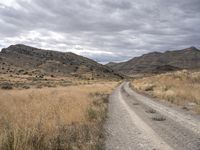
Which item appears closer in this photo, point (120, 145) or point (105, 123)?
point (120, 145)

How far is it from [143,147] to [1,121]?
4.67 m

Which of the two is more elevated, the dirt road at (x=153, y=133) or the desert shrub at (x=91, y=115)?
the desert shrub at (x=91, y=115)

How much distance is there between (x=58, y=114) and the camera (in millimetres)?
13586

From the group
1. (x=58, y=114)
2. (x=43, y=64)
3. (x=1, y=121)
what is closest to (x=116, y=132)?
(x=58, y=114)

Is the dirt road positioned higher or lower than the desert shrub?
lower

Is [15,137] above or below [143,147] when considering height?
above

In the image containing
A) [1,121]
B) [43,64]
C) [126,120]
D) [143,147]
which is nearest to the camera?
[143,147]

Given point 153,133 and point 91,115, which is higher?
point 91,115

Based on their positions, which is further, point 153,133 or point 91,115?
point 91,115

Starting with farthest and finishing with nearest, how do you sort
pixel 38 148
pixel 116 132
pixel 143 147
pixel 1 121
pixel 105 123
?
pixel 105 123, pixel 116 132, pixel 1 121, pixel 143 147, pixel 38 148

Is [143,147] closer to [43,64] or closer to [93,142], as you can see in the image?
[93,142]

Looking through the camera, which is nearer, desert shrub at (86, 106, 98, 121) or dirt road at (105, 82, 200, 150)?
dirt road at (105, 82, 200, 150)

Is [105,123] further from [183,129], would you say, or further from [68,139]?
[68,139]

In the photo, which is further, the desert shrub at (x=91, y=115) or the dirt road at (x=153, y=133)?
the desert shrub at (x=91, y=115)
